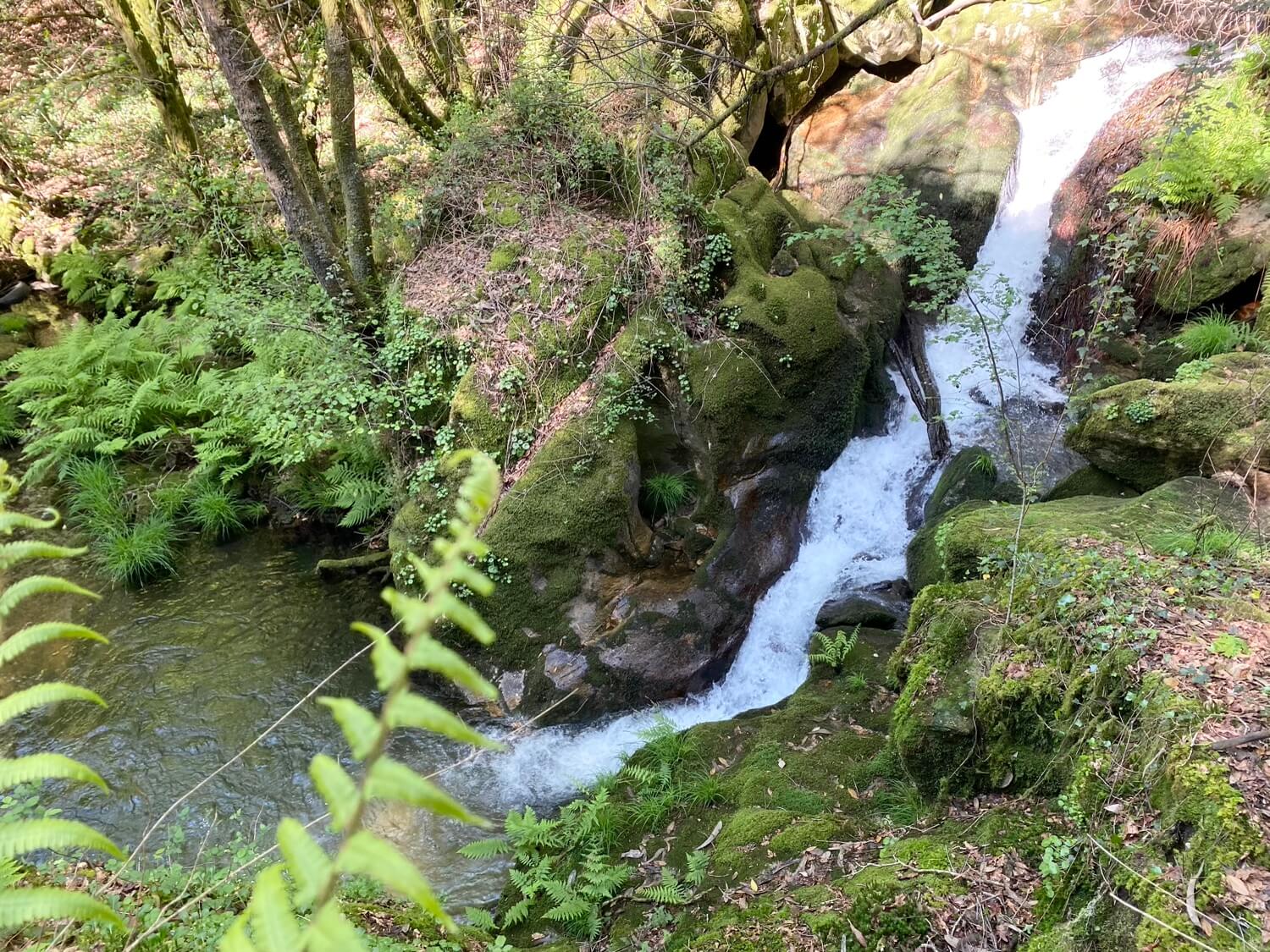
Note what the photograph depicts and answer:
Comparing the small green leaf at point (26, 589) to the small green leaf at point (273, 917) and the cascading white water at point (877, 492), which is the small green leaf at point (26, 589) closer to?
the small green leaf at point (273, 917)

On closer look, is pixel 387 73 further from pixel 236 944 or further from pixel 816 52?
pixel 236 944

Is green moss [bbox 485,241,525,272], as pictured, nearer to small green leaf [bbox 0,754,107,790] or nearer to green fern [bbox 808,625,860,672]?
green fern [bbox 808,625,860,672]

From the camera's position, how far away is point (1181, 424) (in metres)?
5.86

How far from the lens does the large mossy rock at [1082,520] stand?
454 cm

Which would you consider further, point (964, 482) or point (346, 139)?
point (964, 482)

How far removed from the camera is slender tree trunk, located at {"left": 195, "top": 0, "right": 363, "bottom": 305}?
531 centimetres

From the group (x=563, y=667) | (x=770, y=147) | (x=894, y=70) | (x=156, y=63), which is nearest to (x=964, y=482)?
(x=563, y=667)

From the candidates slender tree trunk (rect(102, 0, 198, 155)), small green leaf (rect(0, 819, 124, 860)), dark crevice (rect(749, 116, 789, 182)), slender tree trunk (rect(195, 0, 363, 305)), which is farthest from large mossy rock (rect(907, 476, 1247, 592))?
slender tree trunk (rect(102, 0, 198, 155))

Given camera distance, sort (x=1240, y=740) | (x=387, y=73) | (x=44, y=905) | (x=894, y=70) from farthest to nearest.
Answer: (x=894, y=70) < (x=387, y=73) < (x=1240, y=740) < (x=44, y=905)

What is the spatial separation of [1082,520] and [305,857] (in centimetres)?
538

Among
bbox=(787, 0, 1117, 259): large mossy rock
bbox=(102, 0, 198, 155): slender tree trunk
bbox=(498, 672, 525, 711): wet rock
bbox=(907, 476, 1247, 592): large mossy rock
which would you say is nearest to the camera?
bbox=(907, 476, 1247, 592): large mossy rock

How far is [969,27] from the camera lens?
10664mm

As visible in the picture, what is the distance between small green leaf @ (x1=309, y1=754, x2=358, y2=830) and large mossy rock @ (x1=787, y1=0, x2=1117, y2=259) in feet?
34.3

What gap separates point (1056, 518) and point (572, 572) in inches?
157
